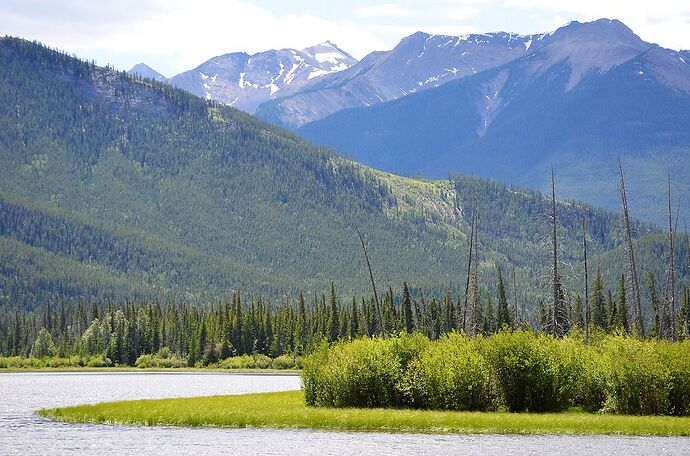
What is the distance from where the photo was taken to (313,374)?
9212 centimetres

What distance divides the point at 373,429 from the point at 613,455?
2066cm

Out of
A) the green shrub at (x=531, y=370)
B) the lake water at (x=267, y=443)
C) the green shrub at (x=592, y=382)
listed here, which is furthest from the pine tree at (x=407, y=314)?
the lake water at (x=267, y=443)

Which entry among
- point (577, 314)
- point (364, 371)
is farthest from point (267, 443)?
point (577, 314)

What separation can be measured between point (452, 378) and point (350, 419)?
8887 millimetres

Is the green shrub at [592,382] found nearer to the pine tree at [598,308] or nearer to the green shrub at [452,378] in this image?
the green shrub at [452,378]

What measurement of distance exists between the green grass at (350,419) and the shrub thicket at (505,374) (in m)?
2.38

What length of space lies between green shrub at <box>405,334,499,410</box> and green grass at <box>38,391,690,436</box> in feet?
7.92

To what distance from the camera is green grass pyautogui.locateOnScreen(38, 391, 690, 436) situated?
7856 cm

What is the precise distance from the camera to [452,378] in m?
Result: 86.4

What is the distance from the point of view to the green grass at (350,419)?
3093 inches

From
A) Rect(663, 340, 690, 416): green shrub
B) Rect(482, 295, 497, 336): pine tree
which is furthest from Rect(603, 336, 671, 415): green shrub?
Rect(482, 295, 497, 336): pine tree

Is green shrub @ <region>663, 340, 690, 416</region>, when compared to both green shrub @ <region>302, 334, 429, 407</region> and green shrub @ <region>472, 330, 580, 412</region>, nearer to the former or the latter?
green shrub @ <region>472, 330, 580, 412</region>

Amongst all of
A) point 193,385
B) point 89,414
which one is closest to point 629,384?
point 89,414

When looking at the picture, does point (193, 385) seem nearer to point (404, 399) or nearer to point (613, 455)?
point (404, 399)
